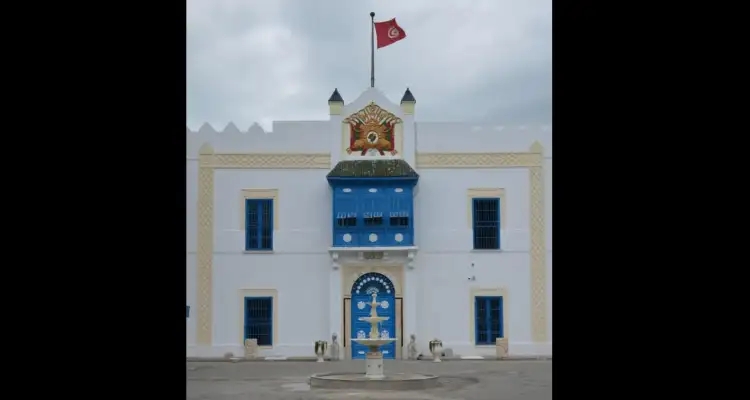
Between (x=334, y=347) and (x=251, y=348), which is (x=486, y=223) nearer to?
(x=334, y=347)

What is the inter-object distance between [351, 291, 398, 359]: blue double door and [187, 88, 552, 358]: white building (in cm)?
3

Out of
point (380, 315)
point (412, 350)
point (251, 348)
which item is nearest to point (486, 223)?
point (380, 315)

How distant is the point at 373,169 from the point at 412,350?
13.7 feet

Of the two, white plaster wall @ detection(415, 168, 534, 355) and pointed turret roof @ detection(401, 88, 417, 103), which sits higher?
pointed turret roof @ detection(401, 88, 417, 103)

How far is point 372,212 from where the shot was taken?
22.0 metres

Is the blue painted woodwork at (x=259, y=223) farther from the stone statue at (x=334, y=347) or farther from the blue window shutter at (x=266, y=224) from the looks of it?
the stone statue at (x=334, y=347)

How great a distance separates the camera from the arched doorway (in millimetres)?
22031

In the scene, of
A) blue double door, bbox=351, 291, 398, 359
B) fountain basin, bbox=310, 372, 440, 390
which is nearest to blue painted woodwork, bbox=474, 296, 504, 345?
blue double door, bbox=351, 291, 398, 359

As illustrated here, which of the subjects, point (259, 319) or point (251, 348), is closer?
point (251, 348)

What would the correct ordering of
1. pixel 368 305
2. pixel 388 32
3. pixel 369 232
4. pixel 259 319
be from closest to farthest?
pixel 369 232, pixel 368 305, pixel 259 319, pixel 388 32

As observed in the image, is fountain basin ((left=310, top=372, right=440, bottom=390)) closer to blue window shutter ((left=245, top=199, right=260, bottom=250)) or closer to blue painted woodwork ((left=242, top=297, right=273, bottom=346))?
blue painted woodwork ((left=242, top=297, right=273, bottom=346))

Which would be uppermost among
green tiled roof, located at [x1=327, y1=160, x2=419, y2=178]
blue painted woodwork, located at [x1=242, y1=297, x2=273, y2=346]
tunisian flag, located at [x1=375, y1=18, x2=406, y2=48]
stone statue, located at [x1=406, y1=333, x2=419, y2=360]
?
tunisian flag, located at [x1=375, y1=18, x2=406, y2=48]
